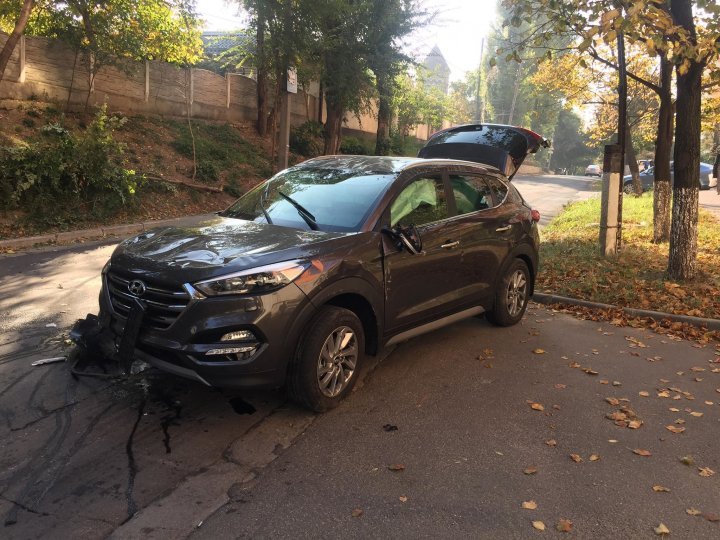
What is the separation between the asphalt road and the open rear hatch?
468cm

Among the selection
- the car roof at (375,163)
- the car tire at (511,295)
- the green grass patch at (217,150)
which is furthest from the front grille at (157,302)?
the green grass patch at (217,150)

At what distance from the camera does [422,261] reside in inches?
189

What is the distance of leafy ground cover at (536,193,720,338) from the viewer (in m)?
7.21

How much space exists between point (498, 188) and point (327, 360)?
315cm

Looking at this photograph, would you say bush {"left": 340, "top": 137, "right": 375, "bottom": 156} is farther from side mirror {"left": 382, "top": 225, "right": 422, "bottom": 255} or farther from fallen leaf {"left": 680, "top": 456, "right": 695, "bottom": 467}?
fallen leaf {"left": 680, "top": 456, "right": 695, "bottom": 467}

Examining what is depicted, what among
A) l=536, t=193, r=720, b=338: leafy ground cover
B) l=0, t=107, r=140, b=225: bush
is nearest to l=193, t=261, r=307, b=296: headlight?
l=536, t=193, r=720, b=338: leafy ground cover

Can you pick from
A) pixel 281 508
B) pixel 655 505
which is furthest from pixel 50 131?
pixel 655 505

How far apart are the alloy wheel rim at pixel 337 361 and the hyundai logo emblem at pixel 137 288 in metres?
1.23

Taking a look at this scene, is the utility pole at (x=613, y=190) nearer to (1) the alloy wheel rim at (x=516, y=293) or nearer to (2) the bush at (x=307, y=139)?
(1) the alloy wheel rim at (x=516, y=293)

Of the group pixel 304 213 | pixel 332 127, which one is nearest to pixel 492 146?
pixel 304 213

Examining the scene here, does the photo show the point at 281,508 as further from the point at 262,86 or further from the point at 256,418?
the point at 262,86

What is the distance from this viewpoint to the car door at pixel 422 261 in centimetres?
456

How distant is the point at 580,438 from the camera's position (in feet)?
13.0

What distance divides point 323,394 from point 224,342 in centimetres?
86
